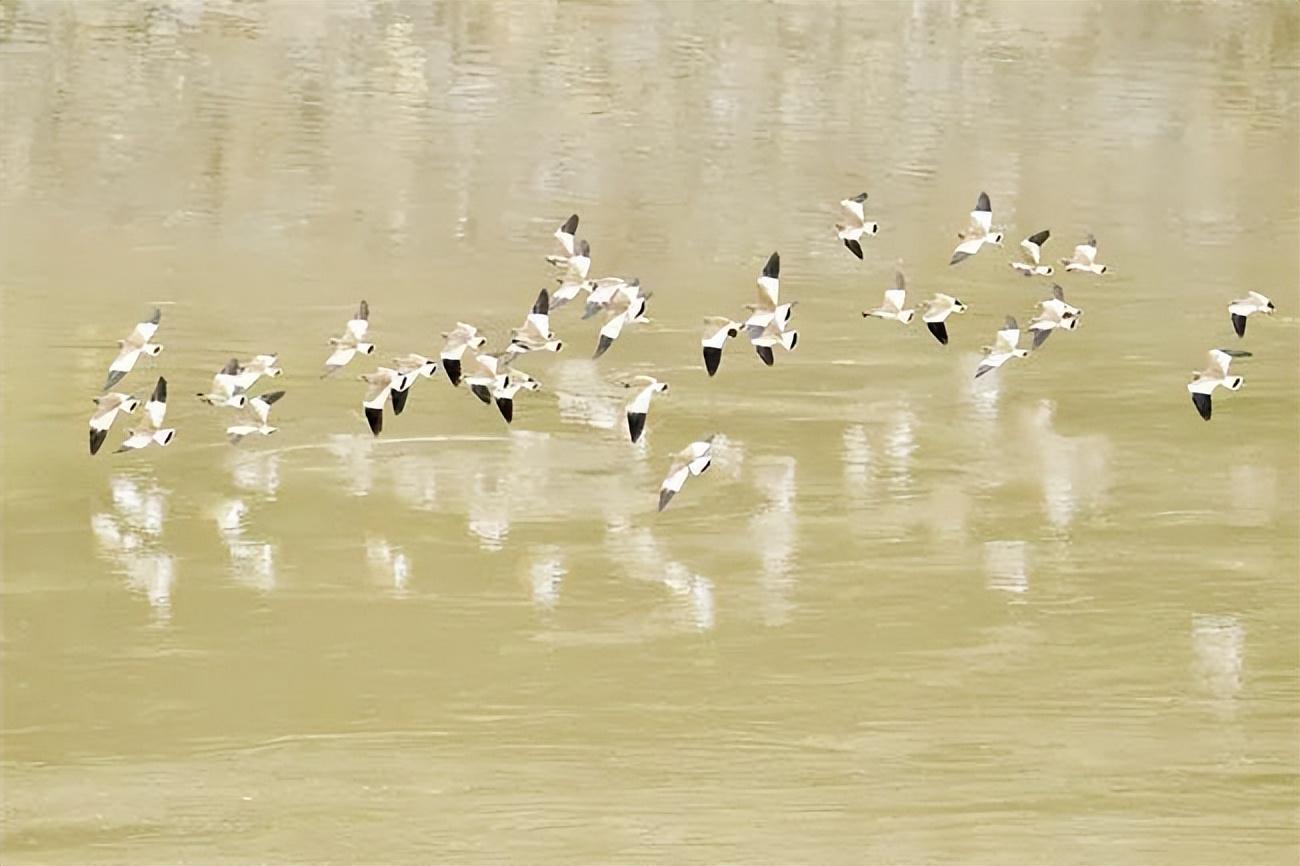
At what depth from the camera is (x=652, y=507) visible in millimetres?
8547

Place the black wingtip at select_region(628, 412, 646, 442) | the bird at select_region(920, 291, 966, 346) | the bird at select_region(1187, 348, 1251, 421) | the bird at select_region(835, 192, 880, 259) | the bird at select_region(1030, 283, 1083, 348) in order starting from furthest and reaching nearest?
the bird at select_region(835, 192, 880, 259), the bird at select_region(920, 291, 966, 346), the bird at select_region(1030, 283, 1083, 348), the bird at select_region(1187, 348, 1251, 421), the black wingtip at select_region(628, 412, 646, 442)

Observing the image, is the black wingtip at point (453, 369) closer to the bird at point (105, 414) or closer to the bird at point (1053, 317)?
the bird at point (105, 414)

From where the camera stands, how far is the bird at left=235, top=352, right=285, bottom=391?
30.5 feet

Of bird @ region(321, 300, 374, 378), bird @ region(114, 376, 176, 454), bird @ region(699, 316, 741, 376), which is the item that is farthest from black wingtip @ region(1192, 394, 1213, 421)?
bird @ region(114, 376, 176, 454)

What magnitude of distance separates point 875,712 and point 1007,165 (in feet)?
23.7

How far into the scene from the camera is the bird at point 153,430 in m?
8.86

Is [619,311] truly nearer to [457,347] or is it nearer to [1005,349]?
[457,347]

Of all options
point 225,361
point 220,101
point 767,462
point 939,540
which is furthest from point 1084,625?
point 220,101

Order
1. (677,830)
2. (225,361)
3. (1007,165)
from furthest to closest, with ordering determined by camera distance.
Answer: (1007,165)
(225,361)
(677,830)

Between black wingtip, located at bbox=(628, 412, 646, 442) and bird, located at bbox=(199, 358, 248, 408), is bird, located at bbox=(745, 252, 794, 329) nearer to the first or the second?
black wingtip, located at bbox=(628, 412, 646, 442)

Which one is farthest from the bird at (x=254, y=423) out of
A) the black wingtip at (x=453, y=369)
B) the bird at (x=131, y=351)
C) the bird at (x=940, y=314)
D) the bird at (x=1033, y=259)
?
the bird at (x=1033, y=259)

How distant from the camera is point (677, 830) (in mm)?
6348

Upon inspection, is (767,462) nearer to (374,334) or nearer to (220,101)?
(374,334)

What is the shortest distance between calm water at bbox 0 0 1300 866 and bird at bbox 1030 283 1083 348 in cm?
13
